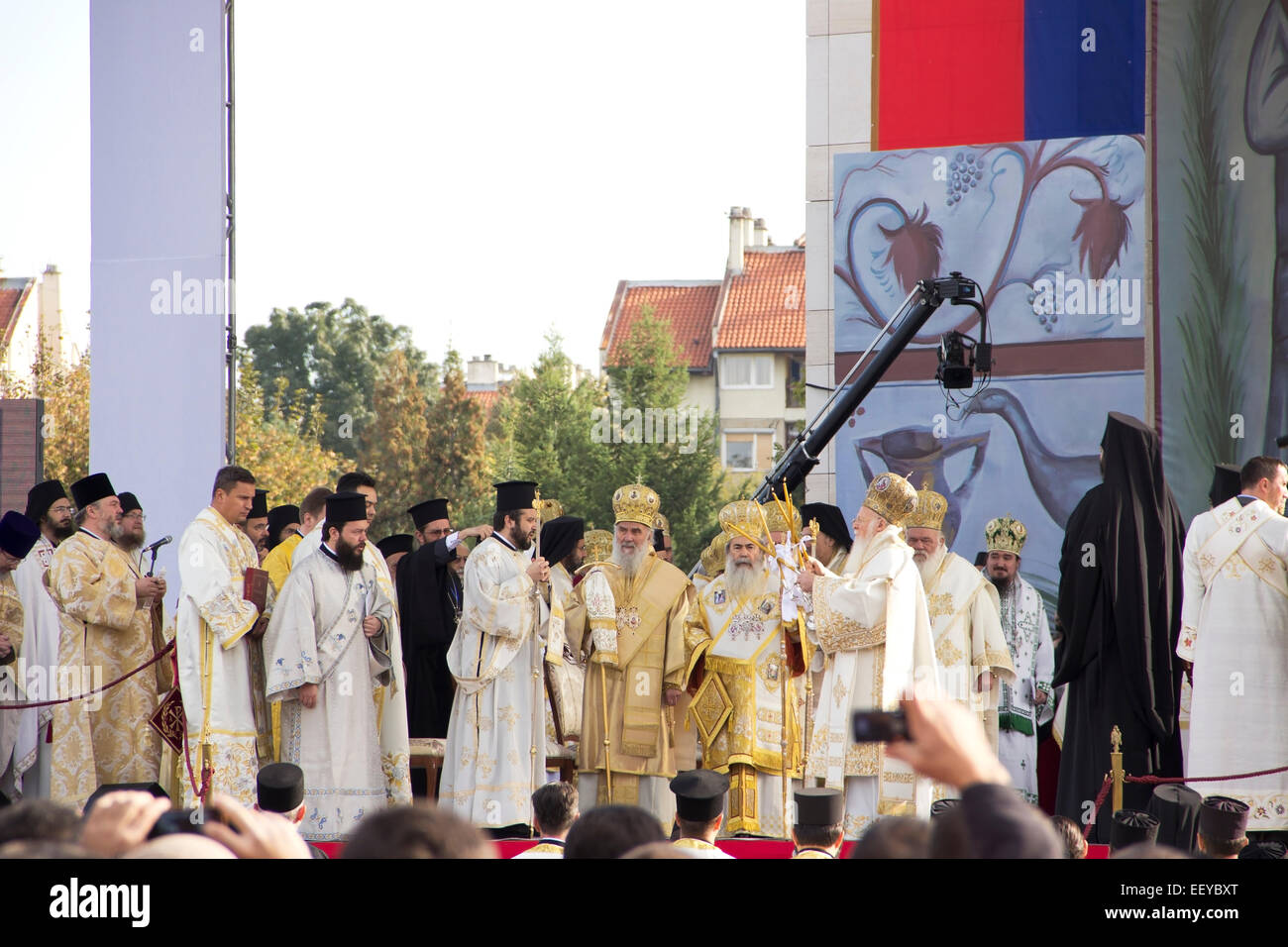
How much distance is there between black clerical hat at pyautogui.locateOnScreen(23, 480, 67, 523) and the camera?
8.98m

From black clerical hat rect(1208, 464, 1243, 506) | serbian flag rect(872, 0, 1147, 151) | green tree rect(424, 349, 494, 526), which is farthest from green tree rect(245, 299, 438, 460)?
black clerical hat rect(1208, 464, 1243, 506)

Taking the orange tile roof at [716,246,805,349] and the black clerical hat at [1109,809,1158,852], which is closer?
the black clerical hat at [1109,809,1158,852]

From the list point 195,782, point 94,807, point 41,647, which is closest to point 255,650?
point 195,782

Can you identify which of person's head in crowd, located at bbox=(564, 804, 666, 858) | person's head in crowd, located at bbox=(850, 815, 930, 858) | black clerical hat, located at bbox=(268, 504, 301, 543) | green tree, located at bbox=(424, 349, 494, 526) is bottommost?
person's head in crowd, located at bbox=(564, 804, 666, 858)

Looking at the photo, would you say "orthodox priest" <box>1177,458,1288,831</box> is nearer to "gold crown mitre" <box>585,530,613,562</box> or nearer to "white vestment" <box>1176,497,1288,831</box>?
"white vestment" <box>1176,497,1288,831</box>

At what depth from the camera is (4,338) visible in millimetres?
26344

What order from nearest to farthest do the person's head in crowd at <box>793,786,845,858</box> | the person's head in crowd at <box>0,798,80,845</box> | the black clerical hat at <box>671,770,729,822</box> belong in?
the person's head in crowd at <box>0,798,80,845</box>, the black clerical hat at <box>671,770,729,822</box>, the person's head in crowd at <box>793,786,845,858</box>

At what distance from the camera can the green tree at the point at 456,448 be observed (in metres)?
34.5

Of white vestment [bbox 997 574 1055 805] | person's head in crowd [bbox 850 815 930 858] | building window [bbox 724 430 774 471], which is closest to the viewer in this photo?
person's head in crowd [bbox 850 815 930 858]

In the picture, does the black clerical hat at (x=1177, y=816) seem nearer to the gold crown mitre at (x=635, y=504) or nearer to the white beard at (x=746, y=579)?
the white beard at (x=746, y=579)

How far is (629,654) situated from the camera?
28.7ft

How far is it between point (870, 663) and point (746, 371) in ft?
117

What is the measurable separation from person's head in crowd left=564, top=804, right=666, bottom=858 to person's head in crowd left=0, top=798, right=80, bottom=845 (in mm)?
989
